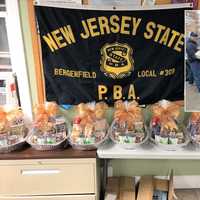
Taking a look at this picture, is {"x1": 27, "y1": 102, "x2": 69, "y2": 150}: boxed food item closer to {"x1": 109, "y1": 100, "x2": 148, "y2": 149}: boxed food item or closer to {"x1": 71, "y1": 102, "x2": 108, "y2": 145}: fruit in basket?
{"x1": 71, "y1": 102, "x2": 108, "y2": 145}: fruit in basket

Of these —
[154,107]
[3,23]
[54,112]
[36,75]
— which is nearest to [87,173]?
[54,112]

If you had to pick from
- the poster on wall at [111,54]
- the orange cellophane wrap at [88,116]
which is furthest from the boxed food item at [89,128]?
the poster on wall at [111,54]

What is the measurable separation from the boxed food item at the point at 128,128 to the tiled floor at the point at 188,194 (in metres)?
0.53

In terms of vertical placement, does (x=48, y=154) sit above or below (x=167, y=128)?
below

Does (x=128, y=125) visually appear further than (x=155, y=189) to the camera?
No

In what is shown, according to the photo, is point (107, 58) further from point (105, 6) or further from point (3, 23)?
point (3, 23)

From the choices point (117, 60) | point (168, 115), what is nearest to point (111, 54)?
point (117, 60)

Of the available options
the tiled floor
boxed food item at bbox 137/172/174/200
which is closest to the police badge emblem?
boxed food item at bbox 137/172/174/200

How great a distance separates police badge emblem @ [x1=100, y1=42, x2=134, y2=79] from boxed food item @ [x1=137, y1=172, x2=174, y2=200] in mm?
683

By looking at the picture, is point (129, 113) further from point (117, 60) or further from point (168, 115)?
point (117, 60)

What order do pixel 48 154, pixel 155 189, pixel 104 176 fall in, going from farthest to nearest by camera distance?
pixel 104 176 → pixel 155 189 → pixel 48 154

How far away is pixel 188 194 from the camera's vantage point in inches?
71.0

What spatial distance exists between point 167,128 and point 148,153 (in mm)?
170

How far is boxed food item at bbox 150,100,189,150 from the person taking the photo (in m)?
1.49
